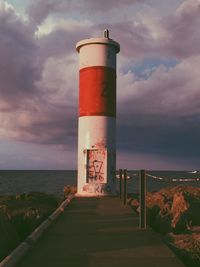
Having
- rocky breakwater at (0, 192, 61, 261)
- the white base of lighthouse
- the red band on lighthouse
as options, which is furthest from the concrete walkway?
the red band on lighthouse

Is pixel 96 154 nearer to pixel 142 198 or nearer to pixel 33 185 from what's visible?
pixel 142 198

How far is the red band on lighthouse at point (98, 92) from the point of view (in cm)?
1744

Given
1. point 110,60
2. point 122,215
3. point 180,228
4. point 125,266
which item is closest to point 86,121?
point 110,60

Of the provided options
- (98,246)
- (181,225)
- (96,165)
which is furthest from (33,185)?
(98,246)

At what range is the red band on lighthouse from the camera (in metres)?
17.4

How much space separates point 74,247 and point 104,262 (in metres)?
1.07

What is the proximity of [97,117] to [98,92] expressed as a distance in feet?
3.49

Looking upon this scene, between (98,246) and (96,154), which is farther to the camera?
(96,154)

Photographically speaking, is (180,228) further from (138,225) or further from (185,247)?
(185,247)

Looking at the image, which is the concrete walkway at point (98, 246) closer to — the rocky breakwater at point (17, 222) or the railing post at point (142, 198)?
the railing post at point (142, 198)

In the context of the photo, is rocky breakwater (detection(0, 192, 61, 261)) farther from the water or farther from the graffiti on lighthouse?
the water

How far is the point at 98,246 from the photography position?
6.93 metres

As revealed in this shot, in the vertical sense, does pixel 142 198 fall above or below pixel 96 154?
below

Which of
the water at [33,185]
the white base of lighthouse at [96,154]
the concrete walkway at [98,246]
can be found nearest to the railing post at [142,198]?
the concrete walkway at [98,246]
